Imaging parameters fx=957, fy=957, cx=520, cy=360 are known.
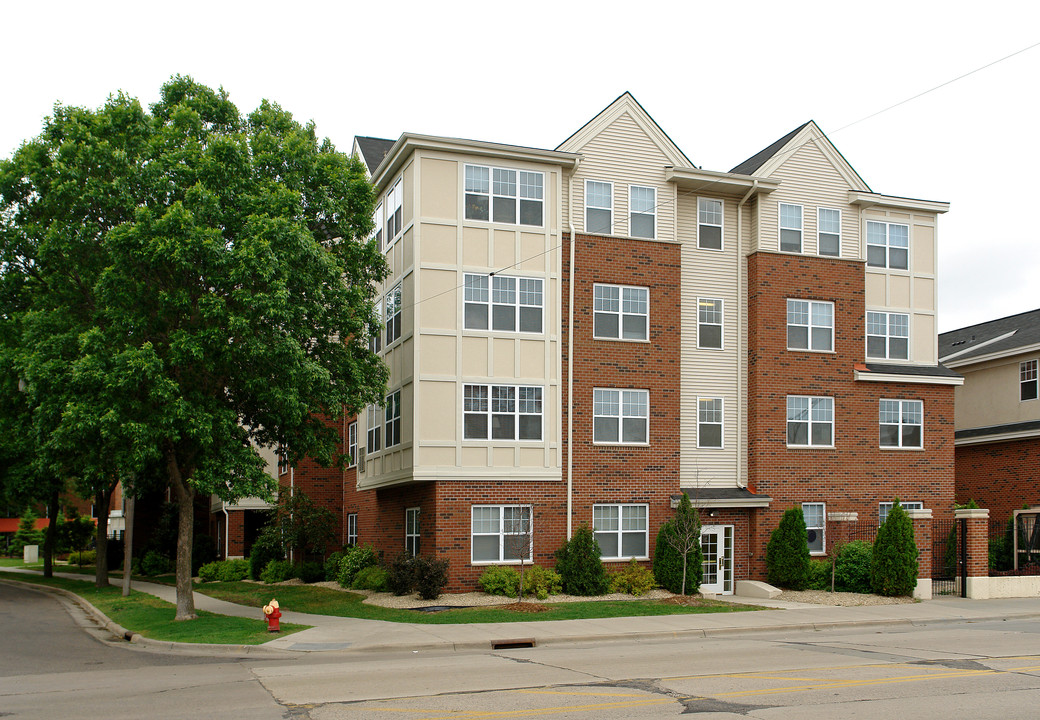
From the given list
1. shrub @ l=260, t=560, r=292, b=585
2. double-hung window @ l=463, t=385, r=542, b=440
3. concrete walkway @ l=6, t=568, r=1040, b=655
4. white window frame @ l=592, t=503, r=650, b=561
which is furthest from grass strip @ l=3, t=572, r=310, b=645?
white window frame @ l=592, t=503, r=650, b=561

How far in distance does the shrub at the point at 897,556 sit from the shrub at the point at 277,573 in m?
19.0

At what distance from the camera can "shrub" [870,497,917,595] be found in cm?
2508

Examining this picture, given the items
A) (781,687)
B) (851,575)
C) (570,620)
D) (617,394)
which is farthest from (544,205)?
(781,687)

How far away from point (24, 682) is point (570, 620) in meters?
10.8

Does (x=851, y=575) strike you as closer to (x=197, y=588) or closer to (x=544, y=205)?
(x=544, y=205)

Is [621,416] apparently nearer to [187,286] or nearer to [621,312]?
[621,312]

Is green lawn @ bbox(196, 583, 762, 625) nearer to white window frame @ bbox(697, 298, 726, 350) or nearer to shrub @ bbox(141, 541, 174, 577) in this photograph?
white window frame @ bbox(697, 298, 726, 350)

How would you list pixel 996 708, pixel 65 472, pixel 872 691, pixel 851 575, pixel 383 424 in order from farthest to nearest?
pixel 65 472, pixel 383 424, pixel 851 575, pixel 872 691, pixel 996 708

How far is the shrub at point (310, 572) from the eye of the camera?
31578 millimetres

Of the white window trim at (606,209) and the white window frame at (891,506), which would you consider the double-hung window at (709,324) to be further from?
the white window frame at (891,506)

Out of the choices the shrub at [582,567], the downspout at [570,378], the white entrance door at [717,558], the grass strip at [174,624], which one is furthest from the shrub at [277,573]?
the white entrance door at [717,558]

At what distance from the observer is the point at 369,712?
35.4ft

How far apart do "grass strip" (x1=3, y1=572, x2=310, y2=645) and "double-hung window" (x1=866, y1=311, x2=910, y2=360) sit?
19.8 m

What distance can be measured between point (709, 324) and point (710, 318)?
7.4 inches
